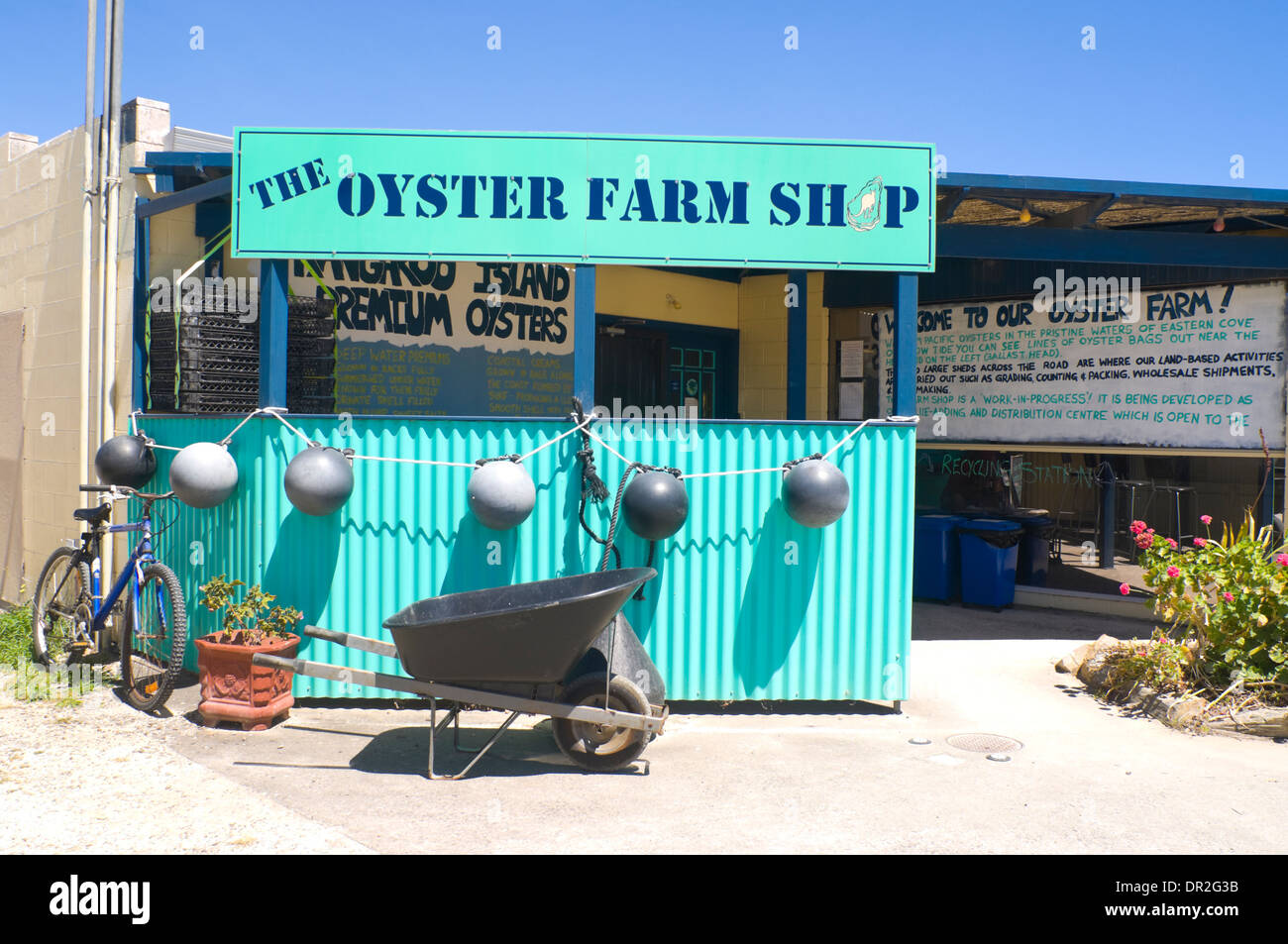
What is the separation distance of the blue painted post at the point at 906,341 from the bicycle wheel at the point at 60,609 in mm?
6074

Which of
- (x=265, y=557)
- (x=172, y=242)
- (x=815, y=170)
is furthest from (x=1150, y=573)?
(x=172, y=242)

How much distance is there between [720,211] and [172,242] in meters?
4.62

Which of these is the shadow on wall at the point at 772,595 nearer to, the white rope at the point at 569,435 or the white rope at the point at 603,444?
the white rope at the point at 569,435

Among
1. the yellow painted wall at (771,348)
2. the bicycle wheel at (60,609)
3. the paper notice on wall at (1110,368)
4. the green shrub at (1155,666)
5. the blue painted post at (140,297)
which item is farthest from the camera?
the yellow painted wall at (771,348)

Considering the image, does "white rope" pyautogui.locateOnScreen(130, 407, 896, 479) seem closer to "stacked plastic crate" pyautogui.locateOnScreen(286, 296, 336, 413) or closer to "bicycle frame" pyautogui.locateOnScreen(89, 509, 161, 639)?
"bicycle frame" pyautogui.locateOnScreen(89, 509, 161, 639)

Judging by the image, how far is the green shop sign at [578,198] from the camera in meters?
6.80

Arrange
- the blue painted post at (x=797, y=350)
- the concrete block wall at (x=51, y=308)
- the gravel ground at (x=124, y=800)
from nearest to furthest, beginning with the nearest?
the gravel ground at (x=124, y=800), the concrete block wall at (x=51, y=308), the blue painted post at (x=797, y=350)

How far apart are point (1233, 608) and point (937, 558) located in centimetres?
428

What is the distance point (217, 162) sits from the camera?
7.43 m

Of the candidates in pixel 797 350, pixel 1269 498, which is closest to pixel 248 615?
pixel 797 350

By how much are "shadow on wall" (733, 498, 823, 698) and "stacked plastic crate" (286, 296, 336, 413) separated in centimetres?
445

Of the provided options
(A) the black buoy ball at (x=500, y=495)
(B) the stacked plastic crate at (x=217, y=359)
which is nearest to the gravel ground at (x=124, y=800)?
(A) the black buoy ball at (x=500, y=495)

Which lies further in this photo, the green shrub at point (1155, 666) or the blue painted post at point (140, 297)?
the blue painted post at point (140, 297)

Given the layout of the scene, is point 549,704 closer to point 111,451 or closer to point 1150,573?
point 111,451
